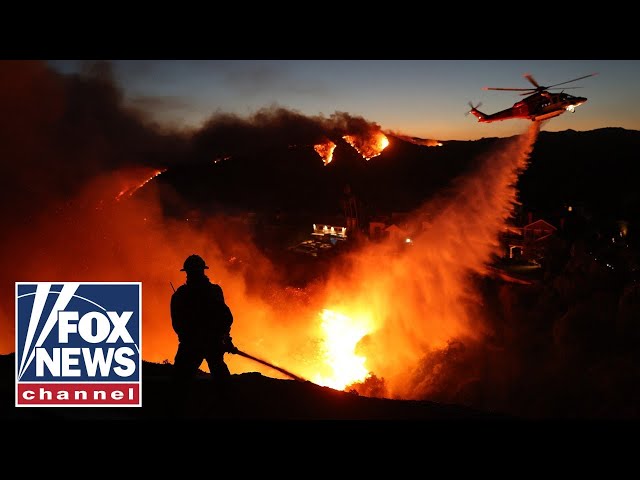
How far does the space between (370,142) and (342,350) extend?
1068 centimetres

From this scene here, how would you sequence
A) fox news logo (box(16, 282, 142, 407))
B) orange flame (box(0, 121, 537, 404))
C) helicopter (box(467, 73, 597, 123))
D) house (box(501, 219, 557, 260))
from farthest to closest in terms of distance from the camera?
house (box(501, 219, 557, 260))
orange flame (box(0, 121, 537, 404))
helicopter (box(467, 73, 597, 123))
fox news logo (box(16, 282, 142, 407))

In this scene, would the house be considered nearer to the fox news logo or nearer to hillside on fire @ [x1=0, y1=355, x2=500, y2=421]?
hillside on fire @ [x1=0, y1=355, x2=500, y2=421]

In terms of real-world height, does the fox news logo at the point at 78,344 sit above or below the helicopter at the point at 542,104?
below

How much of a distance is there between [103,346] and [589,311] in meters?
14.4

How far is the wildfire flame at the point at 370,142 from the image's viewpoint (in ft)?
57.2

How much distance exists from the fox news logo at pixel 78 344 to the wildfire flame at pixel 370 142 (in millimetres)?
12370

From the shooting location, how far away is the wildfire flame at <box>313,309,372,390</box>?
62.5 ft

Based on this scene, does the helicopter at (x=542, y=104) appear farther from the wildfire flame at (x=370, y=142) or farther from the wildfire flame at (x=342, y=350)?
the wildfire flame at (x=342, y=350)

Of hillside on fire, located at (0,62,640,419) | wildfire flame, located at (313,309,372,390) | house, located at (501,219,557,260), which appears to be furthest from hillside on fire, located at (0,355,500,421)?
house, located at (501,219,557,260)

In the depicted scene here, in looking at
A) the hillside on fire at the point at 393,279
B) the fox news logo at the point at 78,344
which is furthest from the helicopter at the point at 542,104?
the fox news logo at the point at 78,344

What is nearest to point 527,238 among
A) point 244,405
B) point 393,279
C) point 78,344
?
point 393,279

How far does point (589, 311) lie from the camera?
14031mm

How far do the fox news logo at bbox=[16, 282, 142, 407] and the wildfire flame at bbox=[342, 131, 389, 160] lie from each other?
487 inches
